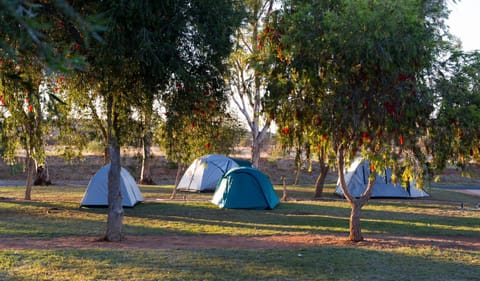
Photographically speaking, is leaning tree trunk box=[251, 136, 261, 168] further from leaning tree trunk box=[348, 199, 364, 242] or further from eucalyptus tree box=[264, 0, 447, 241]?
eucalyptus tree box=[264, 0, 447, 241]

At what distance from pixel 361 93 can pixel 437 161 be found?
200 cm

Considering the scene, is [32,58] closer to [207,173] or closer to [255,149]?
[207,173]

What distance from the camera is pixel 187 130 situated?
42.6ft

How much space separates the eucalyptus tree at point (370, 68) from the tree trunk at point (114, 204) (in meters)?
4.09

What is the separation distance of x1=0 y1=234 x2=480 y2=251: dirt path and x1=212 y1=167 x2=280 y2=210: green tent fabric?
6.78 m

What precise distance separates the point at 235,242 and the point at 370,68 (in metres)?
4.95

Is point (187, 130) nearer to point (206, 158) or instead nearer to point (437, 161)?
point (437, 161)

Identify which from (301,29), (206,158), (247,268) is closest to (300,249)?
(247,268)

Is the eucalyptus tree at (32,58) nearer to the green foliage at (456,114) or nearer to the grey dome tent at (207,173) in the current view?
the green foliage at (456,114)

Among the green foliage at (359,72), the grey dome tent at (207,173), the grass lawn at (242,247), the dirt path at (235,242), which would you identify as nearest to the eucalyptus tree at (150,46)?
the green foliage at (359,72)

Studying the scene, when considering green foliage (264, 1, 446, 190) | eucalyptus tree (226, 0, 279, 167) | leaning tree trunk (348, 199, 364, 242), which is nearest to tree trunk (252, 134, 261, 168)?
eucalyptus tree (226, 0, 279, 167)

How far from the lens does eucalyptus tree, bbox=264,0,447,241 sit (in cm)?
1119

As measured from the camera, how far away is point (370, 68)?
11.9 metres

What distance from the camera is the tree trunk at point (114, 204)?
44.6 feet
